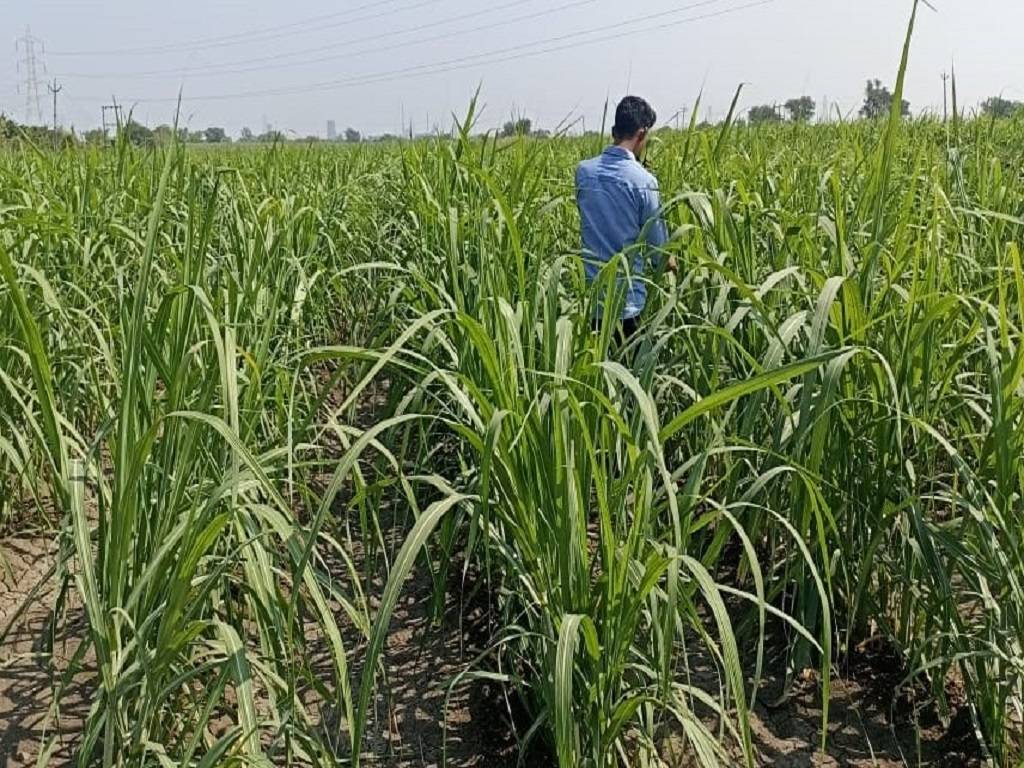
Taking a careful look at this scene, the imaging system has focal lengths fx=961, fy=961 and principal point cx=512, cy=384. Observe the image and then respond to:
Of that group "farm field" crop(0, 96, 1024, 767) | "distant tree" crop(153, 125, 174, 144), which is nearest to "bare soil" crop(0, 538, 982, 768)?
"farm field" crop(0, 96, 1024, 767)

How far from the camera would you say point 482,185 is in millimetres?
2615

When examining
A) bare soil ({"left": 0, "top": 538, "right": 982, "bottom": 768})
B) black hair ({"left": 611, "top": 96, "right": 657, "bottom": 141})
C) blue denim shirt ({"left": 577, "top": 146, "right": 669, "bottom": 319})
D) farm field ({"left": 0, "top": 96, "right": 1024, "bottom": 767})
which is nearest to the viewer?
farm field ({"left": 0, "top": 96, "right": 1024, "bottom": 767})

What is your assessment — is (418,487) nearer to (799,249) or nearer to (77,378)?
(77,378)

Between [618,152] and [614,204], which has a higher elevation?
[618,152]

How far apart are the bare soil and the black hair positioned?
5.33 feet

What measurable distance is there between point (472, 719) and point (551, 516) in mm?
567

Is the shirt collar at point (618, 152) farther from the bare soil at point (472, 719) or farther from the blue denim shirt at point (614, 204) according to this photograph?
the bare soil at point (472, 719)

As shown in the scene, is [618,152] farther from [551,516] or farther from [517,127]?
[551,516]

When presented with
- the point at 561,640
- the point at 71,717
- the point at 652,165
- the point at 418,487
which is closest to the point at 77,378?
the point at 71,717

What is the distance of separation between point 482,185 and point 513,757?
5.13 ft

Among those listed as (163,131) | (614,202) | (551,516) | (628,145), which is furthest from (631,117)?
(551,516)

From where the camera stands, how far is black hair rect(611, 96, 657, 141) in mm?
2818

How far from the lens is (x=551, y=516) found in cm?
129

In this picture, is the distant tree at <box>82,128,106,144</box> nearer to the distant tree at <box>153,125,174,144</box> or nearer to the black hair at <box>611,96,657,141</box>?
the distant tree at <box>153,125,174,144</box>
